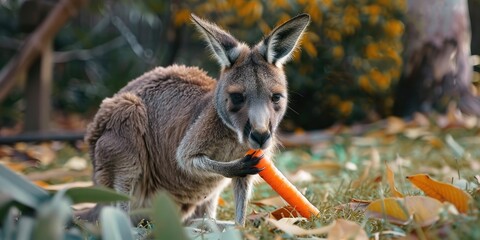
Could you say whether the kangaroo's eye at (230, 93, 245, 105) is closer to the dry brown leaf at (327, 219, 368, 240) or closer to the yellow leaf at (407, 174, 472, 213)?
the yellow leaf at (407, 174, 472, 213)

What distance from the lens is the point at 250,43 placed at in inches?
286

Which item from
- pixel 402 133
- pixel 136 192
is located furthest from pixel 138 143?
pixel 402 133

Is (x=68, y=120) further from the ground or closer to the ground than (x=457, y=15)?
further from the ground

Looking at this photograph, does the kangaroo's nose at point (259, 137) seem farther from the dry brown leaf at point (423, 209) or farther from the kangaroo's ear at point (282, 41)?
the dry brown leaf at point (423, 209)

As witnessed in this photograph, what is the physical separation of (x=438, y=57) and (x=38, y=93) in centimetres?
415

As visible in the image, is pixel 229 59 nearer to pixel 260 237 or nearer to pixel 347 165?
pixel 260 237

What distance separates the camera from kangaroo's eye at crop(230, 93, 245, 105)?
9.82 feet

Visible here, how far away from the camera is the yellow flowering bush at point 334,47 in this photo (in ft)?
24.2

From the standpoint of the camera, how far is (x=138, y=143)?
3387 millimetres

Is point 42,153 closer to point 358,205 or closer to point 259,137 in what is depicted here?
point 259,137

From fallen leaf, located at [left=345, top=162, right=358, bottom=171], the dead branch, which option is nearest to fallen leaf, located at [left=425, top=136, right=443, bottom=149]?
fallen leaf, located at [left=345, top=162, right=358, bottom=171]

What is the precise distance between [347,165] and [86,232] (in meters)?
2.71

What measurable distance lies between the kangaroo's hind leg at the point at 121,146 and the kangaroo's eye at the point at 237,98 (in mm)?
626

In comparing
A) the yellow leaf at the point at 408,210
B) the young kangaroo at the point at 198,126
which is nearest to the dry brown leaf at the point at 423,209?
the yellow leaf at the point at 408,210
